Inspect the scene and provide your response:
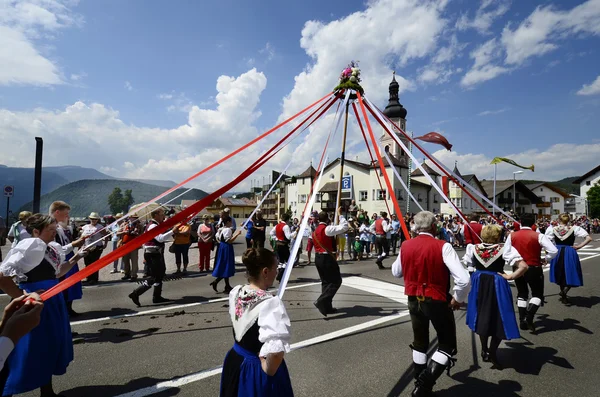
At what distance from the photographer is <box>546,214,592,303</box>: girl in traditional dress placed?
6375 millimetres

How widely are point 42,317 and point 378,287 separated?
6717 millimetres

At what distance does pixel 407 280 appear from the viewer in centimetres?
339

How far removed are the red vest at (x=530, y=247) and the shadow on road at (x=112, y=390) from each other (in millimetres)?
5417

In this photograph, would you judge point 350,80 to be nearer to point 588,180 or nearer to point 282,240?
point 282,240

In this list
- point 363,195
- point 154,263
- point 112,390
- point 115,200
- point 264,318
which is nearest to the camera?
point 264,318

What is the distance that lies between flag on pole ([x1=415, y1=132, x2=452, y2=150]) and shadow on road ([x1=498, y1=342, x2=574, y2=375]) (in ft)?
12.1

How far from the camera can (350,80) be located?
5.61m

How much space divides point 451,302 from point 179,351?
341 centimetres

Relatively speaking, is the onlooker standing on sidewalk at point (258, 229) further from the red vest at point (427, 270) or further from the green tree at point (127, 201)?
the green tree at point (127, 201)

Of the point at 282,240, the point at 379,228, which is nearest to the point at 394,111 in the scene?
the point at 379,228

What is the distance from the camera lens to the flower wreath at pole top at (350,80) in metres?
5.59

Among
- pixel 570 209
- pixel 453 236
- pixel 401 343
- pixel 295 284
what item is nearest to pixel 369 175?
pixel 453 236

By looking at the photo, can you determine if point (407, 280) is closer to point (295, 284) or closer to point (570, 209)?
point (295, 284)

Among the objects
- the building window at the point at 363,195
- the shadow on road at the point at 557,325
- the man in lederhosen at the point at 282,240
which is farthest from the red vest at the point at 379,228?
the building window at the point at 363,195
